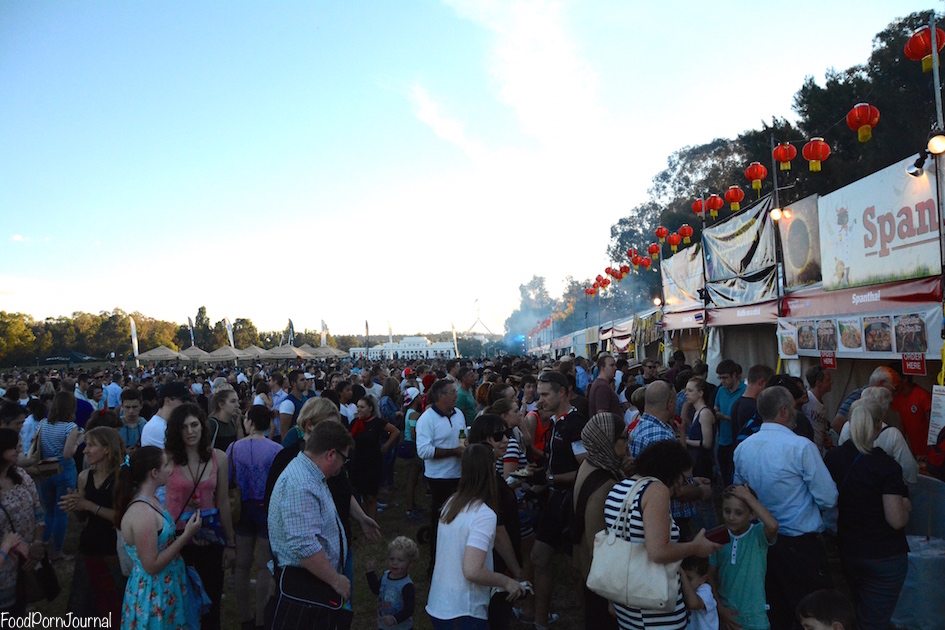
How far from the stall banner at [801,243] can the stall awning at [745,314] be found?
0.52 meters

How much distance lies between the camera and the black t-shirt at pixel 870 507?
324 cm

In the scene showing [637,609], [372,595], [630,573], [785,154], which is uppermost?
[785,154]

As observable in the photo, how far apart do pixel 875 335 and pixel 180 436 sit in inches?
274

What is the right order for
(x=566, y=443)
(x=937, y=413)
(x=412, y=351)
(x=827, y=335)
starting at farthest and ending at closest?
(x=412, y=351), (x=827, y=335), (x=937, y=413), (x=566, y=443)

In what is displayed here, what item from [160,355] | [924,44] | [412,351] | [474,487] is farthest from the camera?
[412,351]

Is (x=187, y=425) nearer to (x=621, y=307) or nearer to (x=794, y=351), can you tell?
(x=794, y=351)

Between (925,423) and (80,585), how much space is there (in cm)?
710

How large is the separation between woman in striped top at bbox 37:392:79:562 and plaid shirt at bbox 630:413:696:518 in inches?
227

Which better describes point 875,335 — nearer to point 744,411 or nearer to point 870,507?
point 744,411

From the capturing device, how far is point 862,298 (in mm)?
6730

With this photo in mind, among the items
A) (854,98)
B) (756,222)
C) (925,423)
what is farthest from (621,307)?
(925,423)

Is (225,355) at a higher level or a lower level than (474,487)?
higher

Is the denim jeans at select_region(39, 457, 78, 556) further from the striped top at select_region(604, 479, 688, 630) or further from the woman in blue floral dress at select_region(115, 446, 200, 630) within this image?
the striped top at select_region(604, 479, 688, 630)

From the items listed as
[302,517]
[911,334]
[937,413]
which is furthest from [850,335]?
[302,517]
